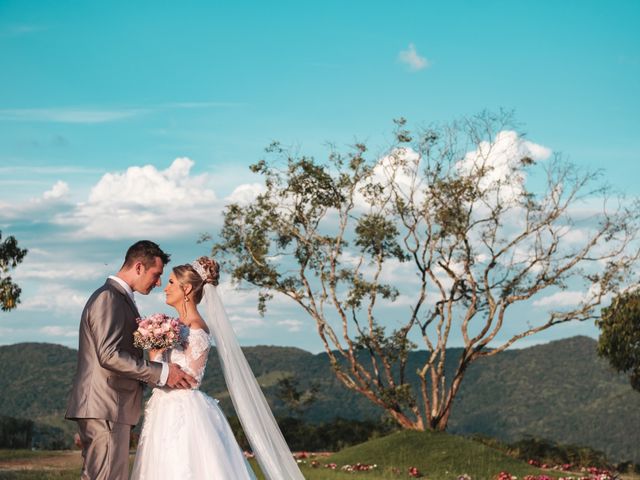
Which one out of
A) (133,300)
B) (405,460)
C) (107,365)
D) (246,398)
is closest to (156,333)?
(133,300)

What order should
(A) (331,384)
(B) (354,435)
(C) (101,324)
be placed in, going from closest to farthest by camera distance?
(C) (101,324), (B) (354,435), (A) (331,384)

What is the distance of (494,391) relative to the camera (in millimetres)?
47469

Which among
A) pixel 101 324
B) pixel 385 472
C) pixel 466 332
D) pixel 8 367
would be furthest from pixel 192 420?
pixel 8 367

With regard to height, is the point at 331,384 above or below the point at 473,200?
below

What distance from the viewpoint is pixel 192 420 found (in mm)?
7543

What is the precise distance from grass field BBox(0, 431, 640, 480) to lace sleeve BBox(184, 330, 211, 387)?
866 cm

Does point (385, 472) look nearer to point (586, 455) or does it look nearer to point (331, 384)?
point (586, 455)

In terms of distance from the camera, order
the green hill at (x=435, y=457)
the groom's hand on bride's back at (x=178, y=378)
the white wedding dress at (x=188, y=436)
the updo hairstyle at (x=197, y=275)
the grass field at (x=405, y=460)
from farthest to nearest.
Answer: the green hill at (x=435, y=457) → the grass field at (x=405, y=460) → the updo hairstyle at (x=197, y=275) → the white wedding dress at (x=188, y=436) → the groom's hand on bride's back at (x=178, y=378)

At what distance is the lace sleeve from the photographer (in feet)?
25.1

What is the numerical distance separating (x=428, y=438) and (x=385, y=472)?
370cm

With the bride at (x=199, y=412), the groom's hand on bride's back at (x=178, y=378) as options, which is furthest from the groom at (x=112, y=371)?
the bride at (x=199, y=412)

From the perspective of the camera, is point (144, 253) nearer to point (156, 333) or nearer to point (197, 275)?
point (156, 333)

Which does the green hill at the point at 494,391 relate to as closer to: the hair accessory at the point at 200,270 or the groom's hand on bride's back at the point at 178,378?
the hair accessory at the point at 200,270

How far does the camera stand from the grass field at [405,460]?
674 inches
